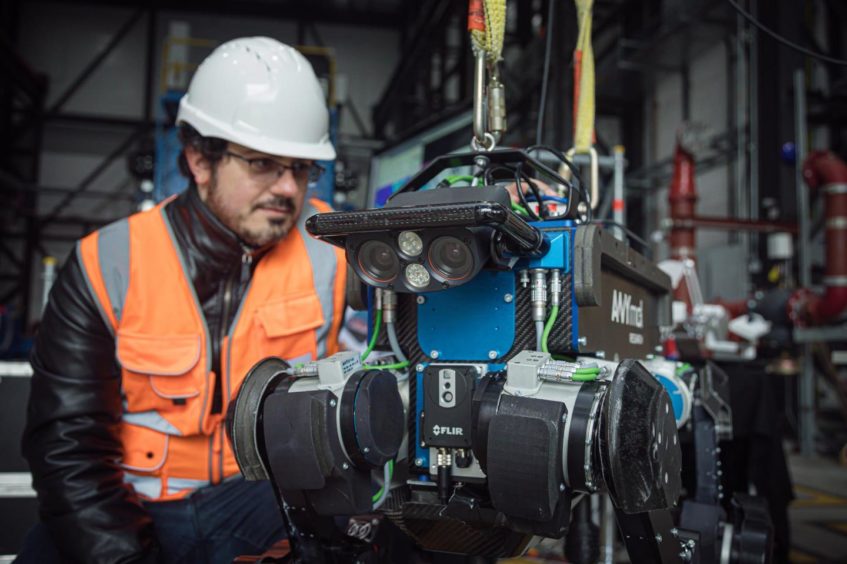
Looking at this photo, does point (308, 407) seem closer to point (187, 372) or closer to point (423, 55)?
point (187, 372)

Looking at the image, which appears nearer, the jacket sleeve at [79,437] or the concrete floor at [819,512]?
the jacket sleeve at [79,437]

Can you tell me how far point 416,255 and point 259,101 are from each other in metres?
0.84

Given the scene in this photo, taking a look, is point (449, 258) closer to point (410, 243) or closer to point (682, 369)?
point (410, 243)

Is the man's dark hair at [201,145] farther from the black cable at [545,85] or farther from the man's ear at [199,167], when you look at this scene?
the black cable at [545,85]

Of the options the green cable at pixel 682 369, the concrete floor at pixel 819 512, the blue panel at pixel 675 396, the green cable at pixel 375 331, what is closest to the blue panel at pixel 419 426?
the green cable at pixel 375 331

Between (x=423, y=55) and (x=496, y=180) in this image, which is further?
(x=423, y=55)

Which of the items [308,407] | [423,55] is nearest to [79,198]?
[423,55]

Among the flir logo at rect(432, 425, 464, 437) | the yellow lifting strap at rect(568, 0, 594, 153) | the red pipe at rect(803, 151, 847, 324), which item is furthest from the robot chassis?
the red pipe at rect(803, 151, 847, 324)

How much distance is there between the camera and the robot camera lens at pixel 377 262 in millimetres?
917

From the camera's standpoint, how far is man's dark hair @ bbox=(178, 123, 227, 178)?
1.57 m

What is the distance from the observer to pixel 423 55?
5.90 meters

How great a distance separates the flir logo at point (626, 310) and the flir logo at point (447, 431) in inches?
16.1

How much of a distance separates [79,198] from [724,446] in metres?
10.7

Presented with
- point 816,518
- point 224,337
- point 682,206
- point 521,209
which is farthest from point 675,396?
point 682,206
